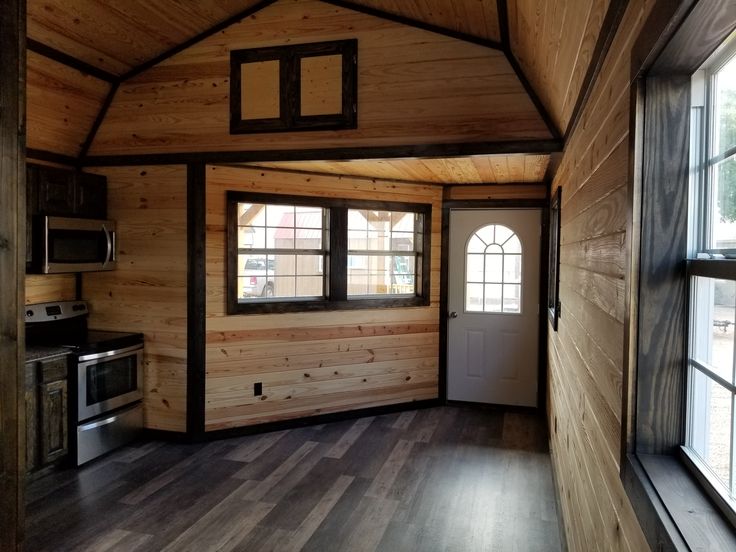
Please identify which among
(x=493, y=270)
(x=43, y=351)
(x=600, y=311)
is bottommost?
(x=43, y=351)

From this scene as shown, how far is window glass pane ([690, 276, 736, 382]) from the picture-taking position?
96cm

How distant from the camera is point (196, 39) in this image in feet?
13.5

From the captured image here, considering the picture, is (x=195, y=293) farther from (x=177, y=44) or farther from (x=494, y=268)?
(x=494, y=268)

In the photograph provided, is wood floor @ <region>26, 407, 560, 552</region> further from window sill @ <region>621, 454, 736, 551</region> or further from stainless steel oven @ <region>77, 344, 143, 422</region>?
window sill @ <region>621, 454, 736, 551</region>

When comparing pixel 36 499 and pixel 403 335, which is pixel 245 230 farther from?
pixel 36 499

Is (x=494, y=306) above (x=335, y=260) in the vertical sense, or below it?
below

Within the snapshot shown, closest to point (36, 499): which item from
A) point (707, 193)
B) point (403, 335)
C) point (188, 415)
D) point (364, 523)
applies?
point (188, 415)

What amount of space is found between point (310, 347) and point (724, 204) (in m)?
4.04

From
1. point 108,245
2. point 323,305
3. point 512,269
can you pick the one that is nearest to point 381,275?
point 323,305

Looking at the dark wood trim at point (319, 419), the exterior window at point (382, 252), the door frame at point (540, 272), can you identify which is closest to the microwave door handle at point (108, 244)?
the dark wood trim at point (319, 419)

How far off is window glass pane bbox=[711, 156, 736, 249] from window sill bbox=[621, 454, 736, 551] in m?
0.49

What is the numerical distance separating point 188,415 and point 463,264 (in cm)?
295

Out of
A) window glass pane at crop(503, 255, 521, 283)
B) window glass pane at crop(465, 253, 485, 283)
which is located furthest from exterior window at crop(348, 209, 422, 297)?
window glass pane at crop(503, 255, 521, 283)

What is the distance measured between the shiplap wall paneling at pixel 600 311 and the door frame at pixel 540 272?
2.53 meters
